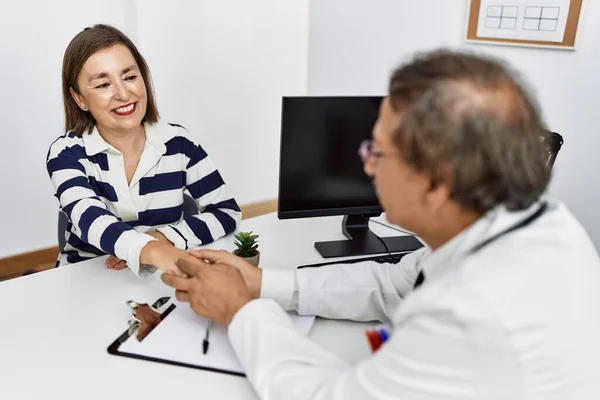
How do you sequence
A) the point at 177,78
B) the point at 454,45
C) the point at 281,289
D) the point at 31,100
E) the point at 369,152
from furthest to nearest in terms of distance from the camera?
1. the point at 177,78
2. the point at 31,100
3. the point at 454,45
4. the point at 281,289
5. the point at 369,152

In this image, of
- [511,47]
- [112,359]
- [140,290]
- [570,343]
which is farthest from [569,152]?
[112,359]

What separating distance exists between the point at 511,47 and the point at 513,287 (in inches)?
67.3

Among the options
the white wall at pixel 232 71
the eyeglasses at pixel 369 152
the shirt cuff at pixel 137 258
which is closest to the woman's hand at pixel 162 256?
the shirt cuff at pixel 137 258

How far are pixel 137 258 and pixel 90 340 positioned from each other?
0.23 meters

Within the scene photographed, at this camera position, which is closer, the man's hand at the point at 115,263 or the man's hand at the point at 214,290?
the man's hand at the point at 214,290

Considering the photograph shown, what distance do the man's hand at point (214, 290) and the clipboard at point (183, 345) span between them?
0.15 feet

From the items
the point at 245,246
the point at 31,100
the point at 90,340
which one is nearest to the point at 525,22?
the point at 245,246

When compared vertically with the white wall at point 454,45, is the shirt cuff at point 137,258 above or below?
below

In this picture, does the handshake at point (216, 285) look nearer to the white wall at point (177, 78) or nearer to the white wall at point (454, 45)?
the white wall at point (454, 45)

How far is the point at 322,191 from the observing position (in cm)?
140

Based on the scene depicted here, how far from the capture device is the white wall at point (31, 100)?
93.9 inches

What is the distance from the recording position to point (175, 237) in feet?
4.54

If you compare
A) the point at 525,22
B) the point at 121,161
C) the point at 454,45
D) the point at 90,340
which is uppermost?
the point at 525,22

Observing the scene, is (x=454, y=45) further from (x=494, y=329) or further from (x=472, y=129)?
(x=494, y=329)
